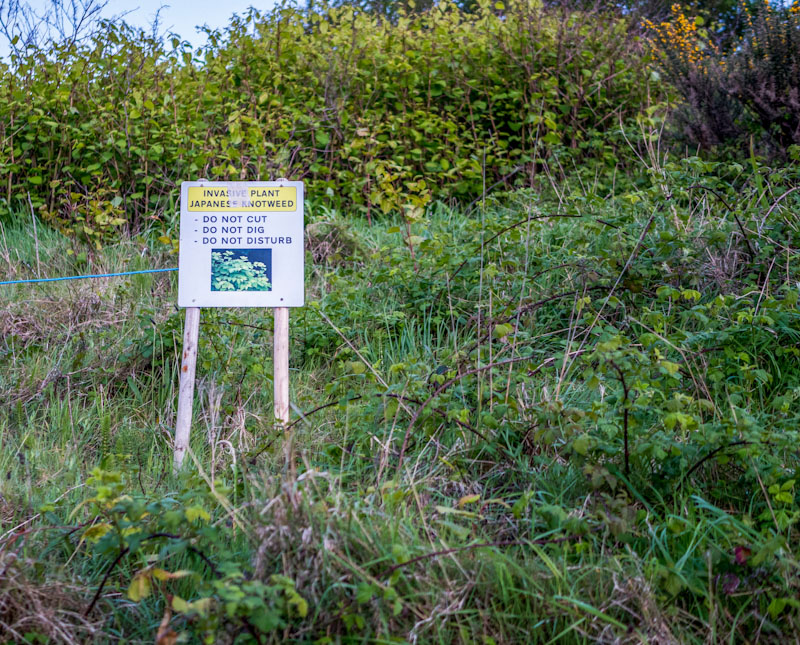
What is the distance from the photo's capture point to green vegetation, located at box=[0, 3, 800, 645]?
214 centimetres

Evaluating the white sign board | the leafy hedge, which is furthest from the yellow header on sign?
the leafy hedge

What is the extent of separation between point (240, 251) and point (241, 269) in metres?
0.09

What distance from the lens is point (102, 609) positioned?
2326 mm

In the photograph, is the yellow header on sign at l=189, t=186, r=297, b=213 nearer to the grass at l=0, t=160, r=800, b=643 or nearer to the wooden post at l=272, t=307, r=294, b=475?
the wooden post at l=272, t=307, r=294, b=475

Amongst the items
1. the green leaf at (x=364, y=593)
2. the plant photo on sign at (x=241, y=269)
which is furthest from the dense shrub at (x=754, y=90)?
the green leaf at (x=364, y=593)

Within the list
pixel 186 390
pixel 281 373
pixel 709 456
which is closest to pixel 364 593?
pixel 709 456

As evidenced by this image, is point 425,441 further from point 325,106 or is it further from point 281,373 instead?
point 325,106

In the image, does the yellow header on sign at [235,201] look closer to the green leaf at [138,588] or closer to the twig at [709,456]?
the green leaf at [138,588]

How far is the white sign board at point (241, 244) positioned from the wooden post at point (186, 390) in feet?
0.33

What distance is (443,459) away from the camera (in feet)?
8.79

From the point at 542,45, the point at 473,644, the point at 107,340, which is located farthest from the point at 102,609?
the point at 542,45

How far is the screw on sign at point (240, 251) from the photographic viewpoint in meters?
3.37

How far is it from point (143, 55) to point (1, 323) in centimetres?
311

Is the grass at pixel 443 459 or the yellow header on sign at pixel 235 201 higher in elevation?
the yellow header on sign at pixel 235 201
